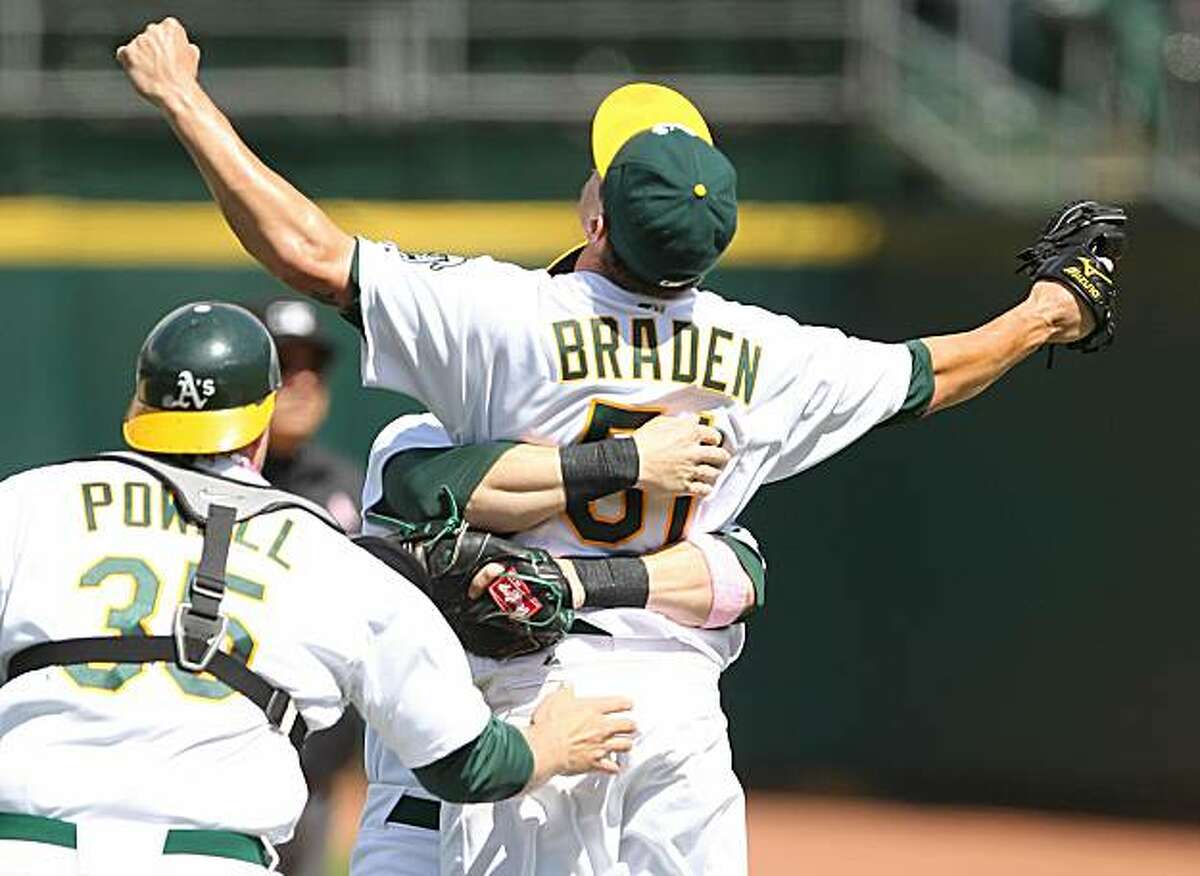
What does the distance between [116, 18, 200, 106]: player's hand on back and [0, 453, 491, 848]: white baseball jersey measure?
85 cm

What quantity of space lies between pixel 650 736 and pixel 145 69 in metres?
→ 1.62

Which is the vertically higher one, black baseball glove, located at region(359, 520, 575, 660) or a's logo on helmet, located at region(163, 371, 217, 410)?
a's logo on helmet, located at region(163, 371, 217, 410)

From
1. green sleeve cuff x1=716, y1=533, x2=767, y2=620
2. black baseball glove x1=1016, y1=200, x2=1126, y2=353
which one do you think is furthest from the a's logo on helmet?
black baseball glove x1=1016, y1=200, x2=1126, y2=353

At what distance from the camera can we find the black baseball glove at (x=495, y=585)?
195 inches

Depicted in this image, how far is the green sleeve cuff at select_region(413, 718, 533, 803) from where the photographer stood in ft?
15.5

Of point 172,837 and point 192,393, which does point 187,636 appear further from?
point 192,393

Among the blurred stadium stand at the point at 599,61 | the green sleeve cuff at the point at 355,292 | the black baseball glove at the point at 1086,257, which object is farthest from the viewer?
the blurred stadium stand at the point at 599,61

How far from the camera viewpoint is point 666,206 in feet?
16.5

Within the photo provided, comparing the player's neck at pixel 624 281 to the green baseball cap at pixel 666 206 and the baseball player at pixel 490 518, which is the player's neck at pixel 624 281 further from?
the baseball player at pixel 490 518

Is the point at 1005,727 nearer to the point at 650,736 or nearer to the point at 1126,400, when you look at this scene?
the point at 1126,400

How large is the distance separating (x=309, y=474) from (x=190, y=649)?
13.5 feet

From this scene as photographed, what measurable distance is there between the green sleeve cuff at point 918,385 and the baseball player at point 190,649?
48.5 inches

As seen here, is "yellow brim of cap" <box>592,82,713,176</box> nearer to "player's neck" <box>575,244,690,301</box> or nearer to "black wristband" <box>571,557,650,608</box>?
"player's neck" <box>575,244,690,301</box>

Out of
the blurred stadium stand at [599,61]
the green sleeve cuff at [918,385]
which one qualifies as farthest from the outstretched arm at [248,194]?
the blurred stadium stand at [599,61]
